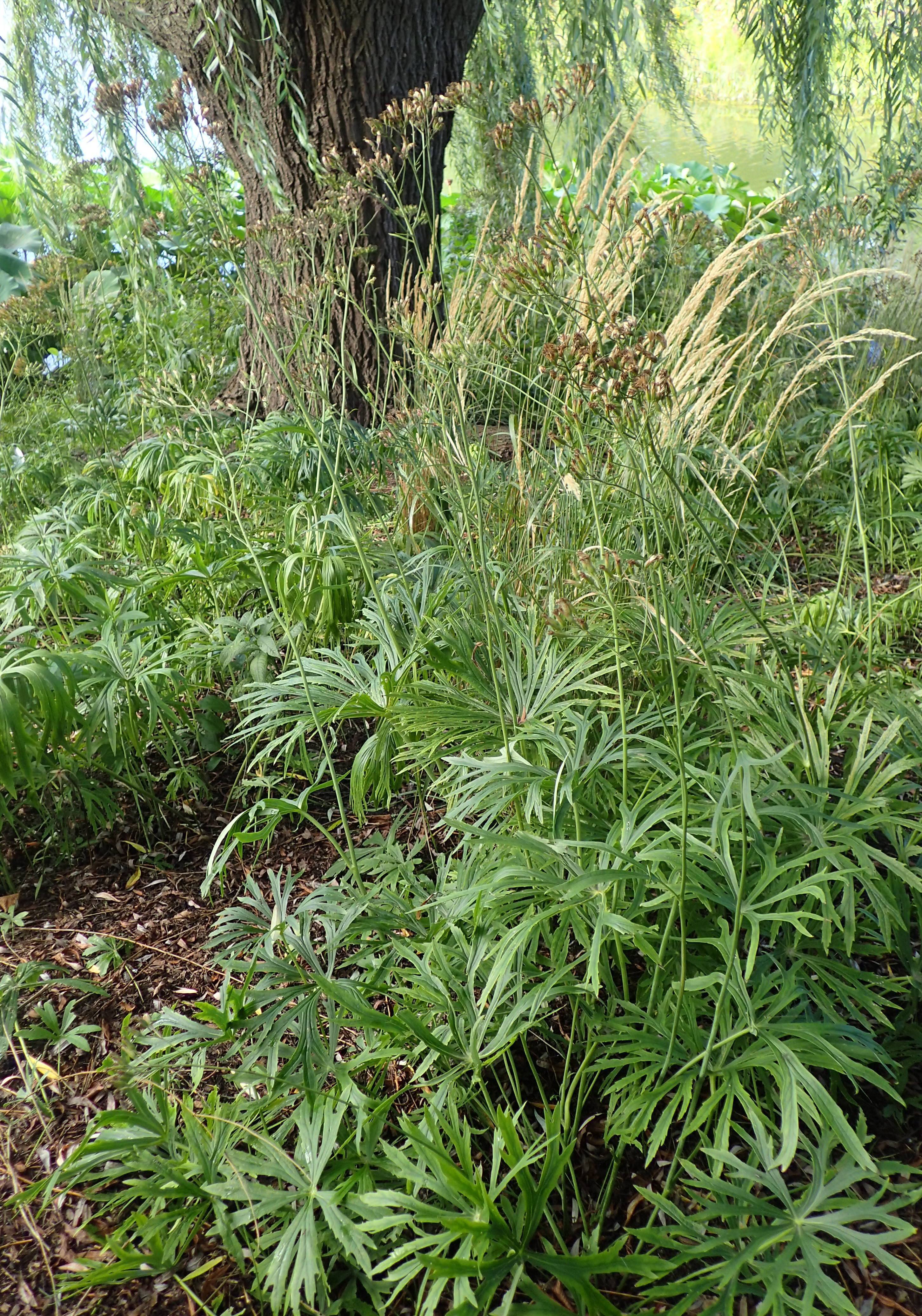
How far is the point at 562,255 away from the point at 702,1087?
1.39 meters

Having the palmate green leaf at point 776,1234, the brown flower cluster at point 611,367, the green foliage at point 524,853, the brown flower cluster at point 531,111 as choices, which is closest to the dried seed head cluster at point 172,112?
the green foliage at point 524,853

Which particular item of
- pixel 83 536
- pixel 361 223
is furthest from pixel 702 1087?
pixel 361 223

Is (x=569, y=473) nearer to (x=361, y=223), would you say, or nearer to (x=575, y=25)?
(x=361, y=223)

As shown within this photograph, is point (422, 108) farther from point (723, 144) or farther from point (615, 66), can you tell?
point (723, 144)

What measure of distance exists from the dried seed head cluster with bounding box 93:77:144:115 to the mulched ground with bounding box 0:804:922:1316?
7.32 ft

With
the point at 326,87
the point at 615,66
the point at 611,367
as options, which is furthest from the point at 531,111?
the point at 615,66

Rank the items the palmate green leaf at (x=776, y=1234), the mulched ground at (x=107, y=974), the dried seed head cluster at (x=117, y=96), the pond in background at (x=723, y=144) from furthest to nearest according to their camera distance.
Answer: the pond in background at (x=723, y=144)
the dried seed head cluster at (x=117, y=96)
the mulched ground at (x=107, y=974)
the palmate green leaf at (x=776, y=1234)

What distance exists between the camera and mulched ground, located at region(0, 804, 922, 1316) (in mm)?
1338

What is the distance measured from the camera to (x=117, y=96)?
9.84 feet

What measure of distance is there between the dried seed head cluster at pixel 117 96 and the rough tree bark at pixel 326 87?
41 centimetres

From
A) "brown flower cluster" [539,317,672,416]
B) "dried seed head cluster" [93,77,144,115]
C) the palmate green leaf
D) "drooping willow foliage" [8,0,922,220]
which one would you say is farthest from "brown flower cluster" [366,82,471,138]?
the palmate green leaf

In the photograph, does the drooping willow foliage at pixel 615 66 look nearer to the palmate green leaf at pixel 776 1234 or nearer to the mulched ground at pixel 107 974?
the mulched ground at pixel 107 974

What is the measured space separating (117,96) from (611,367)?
256 cm

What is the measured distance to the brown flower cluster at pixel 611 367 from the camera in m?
1.25
